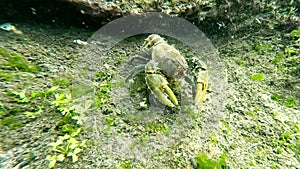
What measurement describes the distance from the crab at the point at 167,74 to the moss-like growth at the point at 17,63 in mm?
1154

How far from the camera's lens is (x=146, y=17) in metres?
3.26

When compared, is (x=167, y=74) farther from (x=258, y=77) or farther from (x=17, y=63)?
(x=17, y=63)

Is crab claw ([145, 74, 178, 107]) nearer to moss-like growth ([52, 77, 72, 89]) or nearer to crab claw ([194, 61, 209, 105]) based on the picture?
crab claw ([194, 61, 209, 105])

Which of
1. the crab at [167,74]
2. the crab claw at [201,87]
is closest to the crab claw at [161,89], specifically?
the crab at [167,74]

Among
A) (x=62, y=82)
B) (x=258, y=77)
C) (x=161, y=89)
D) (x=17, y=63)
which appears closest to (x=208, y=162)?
(x=161, y=89)

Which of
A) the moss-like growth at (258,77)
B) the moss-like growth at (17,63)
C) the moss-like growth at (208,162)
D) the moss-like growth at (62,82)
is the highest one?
the moss-like growth at (258,77)

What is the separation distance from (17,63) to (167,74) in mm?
1708

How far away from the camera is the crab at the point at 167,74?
2396mm

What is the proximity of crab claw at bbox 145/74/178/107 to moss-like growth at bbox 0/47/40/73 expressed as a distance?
4.42ft

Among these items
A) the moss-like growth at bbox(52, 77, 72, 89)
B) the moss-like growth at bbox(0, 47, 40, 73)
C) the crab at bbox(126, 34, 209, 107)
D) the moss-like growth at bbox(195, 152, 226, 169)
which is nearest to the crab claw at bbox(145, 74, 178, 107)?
the crab at bbox(126, 34, 209, 107)

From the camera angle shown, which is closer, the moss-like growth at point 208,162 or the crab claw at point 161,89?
the moss-like growth at point 208,162

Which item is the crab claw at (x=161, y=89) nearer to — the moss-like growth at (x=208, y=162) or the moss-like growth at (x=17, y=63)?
the moss-like growth at (x=208, y=162)

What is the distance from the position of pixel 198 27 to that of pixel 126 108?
2.09 meters

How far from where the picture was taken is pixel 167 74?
254 cm
